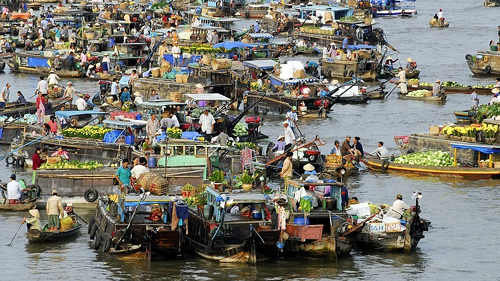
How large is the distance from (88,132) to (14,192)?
5.66 metres

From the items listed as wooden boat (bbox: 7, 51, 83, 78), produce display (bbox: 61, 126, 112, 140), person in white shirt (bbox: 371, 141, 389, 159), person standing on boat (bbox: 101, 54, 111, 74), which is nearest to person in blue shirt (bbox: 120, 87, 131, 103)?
produce display (bbox: 61, 126, 112, 140)

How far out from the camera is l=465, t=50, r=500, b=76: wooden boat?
62875 millimetres

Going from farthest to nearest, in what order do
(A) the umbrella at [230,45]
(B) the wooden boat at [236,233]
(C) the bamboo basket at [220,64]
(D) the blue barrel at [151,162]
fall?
(A) the umbrella at [230,45] < (C) the bamboo basket at [220,64] < (D) the blue barrel at [151,162] < (B) the wooden boat at [236,233]

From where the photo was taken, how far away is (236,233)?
94.6 ft

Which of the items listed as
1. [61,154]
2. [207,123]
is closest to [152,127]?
[207,123]

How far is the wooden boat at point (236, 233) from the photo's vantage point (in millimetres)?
28641

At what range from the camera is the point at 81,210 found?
114 ft

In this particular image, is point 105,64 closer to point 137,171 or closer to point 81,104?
point 81,104

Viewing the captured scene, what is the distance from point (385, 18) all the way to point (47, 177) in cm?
6454

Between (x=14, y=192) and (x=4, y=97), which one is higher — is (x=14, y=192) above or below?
below

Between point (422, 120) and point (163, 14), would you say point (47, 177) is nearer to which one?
point (422, 120)

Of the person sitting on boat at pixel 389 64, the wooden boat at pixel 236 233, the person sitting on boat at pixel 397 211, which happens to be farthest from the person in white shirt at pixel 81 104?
the person sitting on boat at pixel 389 64

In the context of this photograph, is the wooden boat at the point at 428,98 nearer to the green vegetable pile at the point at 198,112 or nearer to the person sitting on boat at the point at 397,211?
the green vegetable pile at the point at 198,112

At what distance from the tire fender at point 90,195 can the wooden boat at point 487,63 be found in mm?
33686
